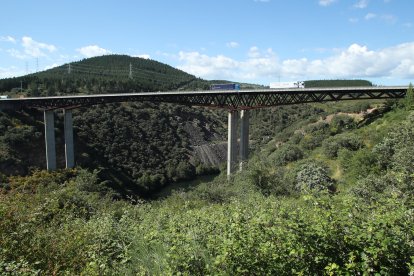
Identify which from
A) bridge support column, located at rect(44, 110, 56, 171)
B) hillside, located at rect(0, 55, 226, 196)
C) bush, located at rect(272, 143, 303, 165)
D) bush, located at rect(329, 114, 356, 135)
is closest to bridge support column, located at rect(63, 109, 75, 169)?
bridge support column, located at rect(44, 110, 56, 171)

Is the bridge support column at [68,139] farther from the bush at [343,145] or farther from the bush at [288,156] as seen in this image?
the bush at [343,145]

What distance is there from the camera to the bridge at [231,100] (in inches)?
1385

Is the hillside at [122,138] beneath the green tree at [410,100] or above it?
beneath

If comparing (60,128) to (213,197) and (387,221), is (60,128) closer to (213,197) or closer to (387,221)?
(213,197)

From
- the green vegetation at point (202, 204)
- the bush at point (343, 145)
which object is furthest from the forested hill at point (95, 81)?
the bush at point (343, 145)

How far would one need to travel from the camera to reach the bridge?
35188mm

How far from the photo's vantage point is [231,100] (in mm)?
40906

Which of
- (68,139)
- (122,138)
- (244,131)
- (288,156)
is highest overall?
(244,131)

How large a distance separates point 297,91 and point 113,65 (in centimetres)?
14419

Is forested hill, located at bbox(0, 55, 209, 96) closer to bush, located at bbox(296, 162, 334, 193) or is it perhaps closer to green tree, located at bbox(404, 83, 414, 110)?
bush, located at bbox(296, 162, 334, 193)

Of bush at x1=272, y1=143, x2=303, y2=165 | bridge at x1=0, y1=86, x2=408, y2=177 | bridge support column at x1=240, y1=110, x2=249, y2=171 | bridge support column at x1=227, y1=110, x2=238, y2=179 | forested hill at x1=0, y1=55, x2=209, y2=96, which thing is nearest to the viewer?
bridge at x1=0, y1=86, x2=408, y2=177

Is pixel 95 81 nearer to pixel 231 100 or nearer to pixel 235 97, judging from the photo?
pixel 235 97

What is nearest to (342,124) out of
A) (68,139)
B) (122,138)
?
(122,138)

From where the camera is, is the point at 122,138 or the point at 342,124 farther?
the point at 122,138
